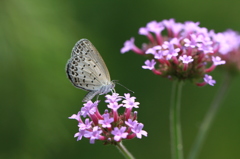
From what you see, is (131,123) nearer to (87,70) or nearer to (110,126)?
(110,126)

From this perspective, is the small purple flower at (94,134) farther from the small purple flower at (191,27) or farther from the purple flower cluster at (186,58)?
the small purple flower at (191,27)

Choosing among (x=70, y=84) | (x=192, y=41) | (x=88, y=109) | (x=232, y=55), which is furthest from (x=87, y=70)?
(x=232, y=55)

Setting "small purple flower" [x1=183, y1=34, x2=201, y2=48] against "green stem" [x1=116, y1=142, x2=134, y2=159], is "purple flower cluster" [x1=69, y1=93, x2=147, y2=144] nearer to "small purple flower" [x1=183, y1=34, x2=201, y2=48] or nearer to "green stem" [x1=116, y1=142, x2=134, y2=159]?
"green stem" [x1=116, y1=142, x2=134, y2=159]

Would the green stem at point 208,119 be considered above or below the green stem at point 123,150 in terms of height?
above

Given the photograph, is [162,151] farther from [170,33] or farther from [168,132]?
[170,33]

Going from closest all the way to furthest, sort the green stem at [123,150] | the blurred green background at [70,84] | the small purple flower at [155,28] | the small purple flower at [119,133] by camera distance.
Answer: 1. the small purple flower at [119,133]
2. the green stem at [123,150]
3. the blurred green background at [70,84]
4. the small purple flower at [155,28]

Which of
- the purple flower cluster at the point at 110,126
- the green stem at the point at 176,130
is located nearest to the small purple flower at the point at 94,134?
the purple flower cluster at the point at 110,126

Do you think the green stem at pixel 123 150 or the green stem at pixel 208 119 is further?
the green stem at pixel 208 119

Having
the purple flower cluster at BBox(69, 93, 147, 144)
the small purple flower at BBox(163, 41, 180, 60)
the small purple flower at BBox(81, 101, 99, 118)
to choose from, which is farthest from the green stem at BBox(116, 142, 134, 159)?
the small purple flower at BBox(163, 41, 180, 60)
